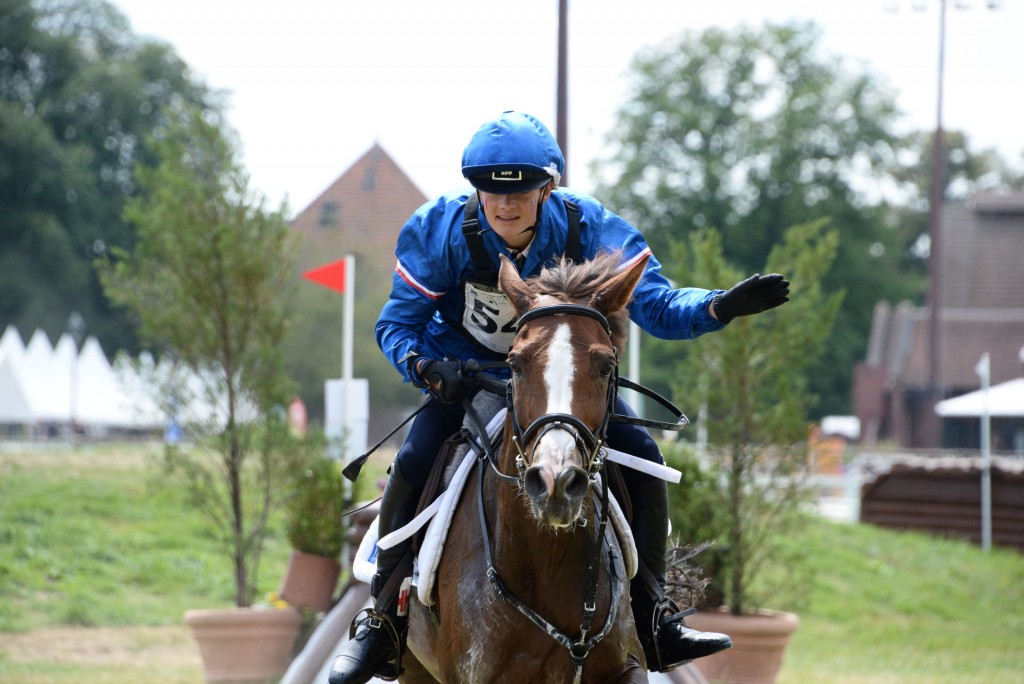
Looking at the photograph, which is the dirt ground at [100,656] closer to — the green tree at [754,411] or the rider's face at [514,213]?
the green tree at [754,411]

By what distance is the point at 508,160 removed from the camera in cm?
423

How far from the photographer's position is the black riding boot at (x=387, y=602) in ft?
15.0

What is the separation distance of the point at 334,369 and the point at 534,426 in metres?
29.8

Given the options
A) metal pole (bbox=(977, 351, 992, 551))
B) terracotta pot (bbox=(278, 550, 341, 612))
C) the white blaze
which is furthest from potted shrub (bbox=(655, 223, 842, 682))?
metal pole (bbox=(977, 351, 992, 551))

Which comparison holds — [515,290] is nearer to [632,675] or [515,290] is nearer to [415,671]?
[632,675]

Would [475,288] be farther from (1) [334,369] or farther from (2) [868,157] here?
(2) [868,157]

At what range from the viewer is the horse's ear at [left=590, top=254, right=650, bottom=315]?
3744 mm

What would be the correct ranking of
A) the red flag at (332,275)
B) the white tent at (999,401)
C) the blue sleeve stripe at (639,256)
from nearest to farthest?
the blue sleeve stripe at (639,256) < the red flag at (332,275) < the white tent at (999,401)

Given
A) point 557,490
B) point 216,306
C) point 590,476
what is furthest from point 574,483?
point 216,306

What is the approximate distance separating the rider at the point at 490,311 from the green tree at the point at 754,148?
134 ft

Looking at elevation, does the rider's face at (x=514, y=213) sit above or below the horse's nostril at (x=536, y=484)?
above

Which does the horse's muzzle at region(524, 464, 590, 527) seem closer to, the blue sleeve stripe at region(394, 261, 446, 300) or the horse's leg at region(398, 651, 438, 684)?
the blue sleeve stripe at region(394, 261, 446, 300)

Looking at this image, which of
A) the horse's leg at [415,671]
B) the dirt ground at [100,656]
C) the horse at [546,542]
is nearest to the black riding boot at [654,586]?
the horse at [546,542]

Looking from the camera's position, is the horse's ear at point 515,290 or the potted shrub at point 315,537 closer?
the horse's ear at point 515,290
